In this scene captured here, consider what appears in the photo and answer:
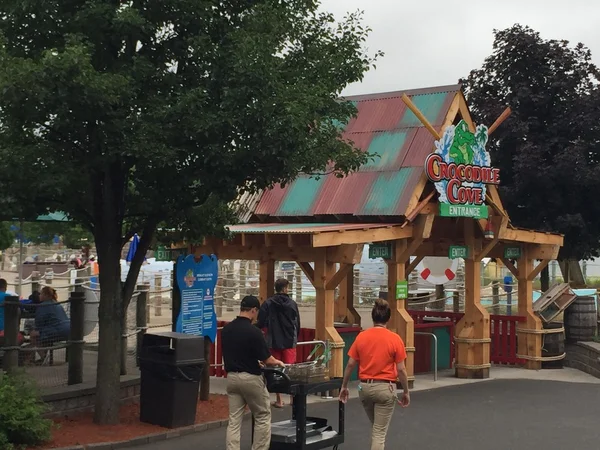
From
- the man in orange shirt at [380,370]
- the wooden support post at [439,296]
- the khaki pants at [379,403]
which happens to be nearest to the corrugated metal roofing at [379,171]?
the man in orange shirt at [380,370]

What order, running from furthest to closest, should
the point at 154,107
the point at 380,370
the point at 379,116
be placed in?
the point at 379,116 → the point at 154,107 → the point at 380,370

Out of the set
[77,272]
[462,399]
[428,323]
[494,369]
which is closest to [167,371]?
[462,399]

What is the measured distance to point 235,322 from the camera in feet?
25.9

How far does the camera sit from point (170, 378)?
32.1 ft

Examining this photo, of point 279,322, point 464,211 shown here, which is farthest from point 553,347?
point 279,322

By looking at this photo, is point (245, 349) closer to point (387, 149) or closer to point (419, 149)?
point (419, 149)

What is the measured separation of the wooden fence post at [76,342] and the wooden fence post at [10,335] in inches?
31.8

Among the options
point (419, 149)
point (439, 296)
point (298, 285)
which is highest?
point (419, 149)

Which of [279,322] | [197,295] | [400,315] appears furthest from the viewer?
[400,315]

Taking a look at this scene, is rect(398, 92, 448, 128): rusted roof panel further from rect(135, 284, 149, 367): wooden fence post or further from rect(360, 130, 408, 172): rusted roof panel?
rect(135, 284, 149, 367): wooden fence post

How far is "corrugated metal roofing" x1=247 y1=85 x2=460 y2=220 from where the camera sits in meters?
14.2

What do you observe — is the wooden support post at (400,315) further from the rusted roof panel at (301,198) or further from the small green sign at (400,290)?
the rusted roof panel at (301,198)

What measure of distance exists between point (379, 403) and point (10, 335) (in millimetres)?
4521

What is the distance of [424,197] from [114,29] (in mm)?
6958
